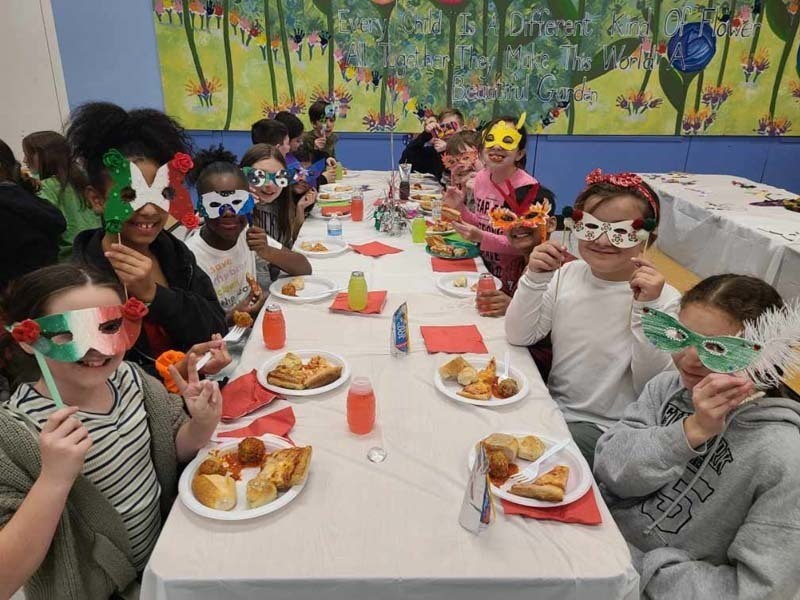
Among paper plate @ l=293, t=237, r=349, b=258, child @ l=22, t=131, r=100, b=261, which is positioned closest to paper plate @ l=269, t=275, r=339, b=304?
paper plate @ l=293, t=237, r=349, b=258

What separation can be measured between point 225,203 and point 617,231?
1429 millimetres

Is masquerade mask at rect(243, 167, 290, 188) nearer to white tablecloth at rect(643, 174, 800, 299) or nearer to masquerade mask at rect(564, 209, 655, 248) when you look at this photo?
masquerade mask at rect(564, 209, 655, 248)

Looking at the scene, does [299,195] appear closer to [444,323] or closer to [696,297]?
[444,323]

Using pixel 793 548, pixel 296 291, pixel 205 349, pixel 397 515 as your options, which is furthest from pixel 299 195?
pixel 793 548

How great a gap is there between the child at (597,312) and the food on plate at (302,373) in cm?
66

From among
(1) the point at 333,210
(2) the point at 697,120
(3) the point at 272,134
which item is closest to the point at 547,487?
(1) the point at 333,210

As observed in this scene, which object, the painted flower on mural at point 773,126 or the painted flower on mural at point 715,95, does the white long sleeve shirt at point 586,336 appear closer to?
Result: the painted flower on mural at point 715,95

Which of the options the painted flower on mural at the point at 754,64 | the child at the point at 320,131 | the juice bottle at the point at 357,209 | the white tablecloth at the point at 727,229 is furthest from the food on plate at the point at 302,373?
the painted flower on mural at the point at 754,64

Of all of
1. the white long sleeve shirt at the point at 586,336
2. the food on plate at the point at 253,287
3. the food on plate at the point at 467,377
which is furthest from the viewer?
the food on plate at the point at 253,287

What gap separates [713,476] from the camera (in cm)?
119

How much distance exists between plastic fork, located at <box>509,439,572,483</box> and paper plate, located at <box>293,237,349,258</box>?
1.79m

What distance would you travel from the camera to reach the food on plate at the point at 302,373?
155cm

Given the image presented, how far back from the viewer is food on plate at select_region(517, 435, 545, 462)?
1.27 metres

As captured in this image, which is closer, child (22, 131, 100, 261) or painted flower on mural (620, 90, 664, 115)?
child (22, 131, 100, 261)
